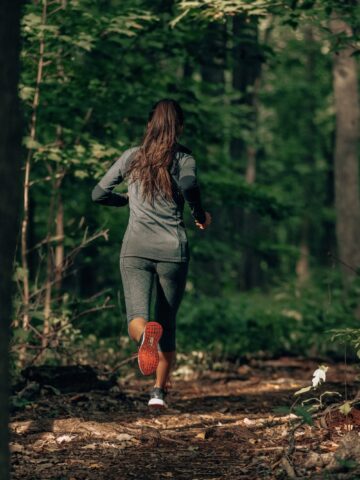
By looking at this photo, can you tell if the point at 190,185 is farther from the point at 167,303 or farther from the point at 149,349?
the point at 149,349

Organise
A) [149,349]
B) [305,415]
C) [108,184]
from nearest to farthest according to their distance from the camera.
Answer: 1. [305,415]
2. [149,349]
3. [108,184]

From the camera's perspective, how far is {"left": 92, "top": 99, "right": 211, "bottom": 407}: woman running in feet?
20.1

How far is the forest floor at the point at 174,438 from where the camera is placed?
15.8 feet

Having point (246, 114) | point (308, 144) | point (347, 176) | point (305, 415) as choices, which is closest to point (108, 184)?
point (305, 415)

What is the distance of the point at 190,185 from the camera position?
606 cm

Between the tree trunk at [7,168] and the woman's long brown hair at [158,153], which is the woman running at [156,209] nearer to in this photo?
the woman's long brown hair at [158,153]

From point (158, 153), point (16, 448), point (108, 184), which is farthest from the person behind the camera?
point (108, 184)

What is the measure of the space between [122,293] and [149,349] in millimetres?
5659

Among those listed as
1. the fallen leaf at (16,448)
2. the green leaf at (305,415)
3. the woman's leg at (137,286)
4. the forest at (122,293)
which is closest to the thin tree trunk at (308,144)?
the forest at (122,293)

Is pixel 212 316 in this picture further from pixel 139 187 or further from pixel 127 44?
pixel 139 187

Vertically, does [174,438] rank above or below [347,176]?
below

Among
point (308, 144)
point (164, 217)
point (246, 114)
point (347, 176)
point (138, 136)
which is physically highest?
point (308, 144)

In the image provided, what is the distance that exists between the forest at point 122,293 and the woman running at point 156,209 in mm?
1050

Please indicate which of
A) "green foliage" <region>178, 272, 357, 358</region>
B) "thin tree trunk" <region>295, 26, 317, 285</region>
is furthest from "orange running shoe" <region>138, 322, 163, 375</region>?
"thin tree trunk" <region>295, 26, 317, 285</region>
